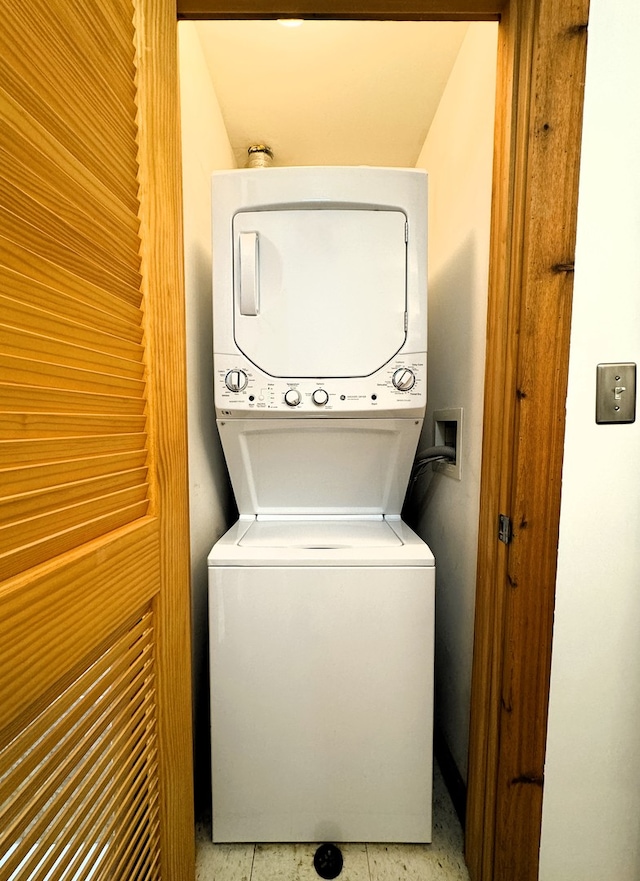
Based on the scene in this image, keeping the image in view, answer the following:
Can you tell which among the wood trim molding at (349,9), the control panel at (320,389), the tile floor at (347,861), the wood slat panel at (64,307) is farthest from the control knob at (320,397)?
the tile floor at (347,861)

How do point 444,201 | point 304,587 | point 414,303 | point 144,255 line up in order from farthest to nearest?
1. point 444,201
2. point 414,303
3. point 304,587
4. point 144,255

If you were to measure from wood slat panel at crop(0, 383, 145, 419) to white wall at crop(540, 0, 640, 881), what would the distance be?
2.99 ft

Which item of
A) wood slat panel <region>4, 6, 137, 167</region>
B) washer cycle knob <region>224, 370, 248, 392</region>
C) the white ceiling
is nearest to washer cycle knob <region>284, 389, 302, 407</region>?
washer cycle knob <region>224, 370, 248, 392</region>

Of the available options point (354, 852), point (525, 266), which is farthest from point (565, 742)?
point (525, 266)

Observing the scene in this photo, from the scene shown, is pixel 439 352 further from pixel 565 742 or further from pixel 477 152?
pixel 565 742

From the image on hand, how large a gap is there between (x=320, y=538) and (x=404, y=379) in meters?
0.56

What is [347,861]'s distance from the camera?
1.06 metres

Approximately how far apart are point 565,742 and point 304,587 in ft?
2.34

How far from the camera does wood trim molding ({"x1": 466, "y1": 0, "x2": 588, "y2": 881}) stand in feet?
2.56

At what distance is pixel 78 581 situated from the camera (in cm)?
51

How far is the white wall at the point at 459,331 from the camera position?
1.16 m

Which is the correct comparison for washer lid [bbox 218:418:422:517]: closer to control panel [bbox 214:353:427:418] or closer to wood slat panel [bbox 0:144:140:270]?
control panel [bbox 214:353:427:418]

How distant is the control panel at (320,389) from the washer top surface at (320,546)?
0.40 m

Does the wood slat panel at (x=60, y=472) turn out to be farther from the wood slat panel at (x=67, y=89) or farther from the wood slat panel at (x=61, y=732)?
the wood slat panel at (x=67, y=89)
